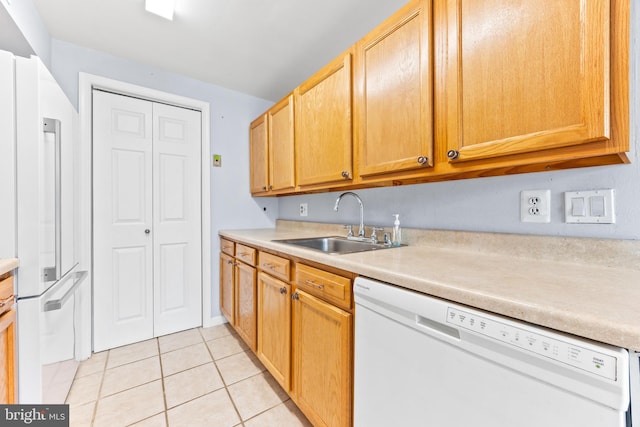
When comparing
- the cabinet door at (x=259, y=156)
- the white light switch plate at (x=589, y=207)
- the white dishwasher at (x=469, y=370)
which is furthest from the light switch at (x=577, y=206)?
the cabinet door at (x=259, y=156)

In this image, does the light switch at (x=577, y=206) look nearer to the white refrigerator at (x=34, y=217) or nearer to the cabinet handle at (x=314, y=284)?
the cabinet handle at (x=314, y=284)

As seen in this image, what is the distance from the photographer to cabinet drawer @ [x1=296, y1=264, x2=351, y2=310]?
1.03 meters

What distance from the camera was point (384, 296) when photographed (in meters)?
0.84

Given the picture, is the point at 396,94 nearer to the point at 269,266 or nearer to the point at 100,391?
the point at 269,266

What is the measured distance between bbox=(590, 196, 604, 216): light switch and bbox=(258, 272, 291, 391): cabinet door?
1.29 meters

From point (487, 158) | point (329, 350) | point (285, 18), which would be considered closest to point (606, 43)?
point (487, 158)

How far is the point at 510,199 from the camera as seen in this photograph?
43.9 inches

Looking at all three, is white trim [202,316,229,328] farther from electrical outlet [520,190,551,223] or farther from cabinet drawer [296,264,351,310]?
electrical outlet [520,190,551,223]

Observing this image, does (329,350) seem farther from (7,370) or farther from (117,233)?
(117,233)

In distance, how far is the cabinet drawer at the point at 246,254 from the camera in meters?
1.78

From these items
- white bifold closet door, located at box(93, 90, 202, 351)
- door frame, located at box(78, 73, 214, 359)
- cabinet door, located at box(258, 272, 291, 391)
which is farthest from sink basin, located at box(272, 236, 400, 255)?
door frame, located at box(78, 73, 214, 359)

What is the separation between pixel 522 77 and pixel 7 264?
1.90 metres

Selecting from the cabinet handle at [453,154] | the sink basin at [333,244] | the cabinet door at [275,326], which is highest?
the cabinet handle at [453,154]

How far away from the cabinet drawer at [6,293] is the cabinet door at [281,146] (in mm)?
1483
